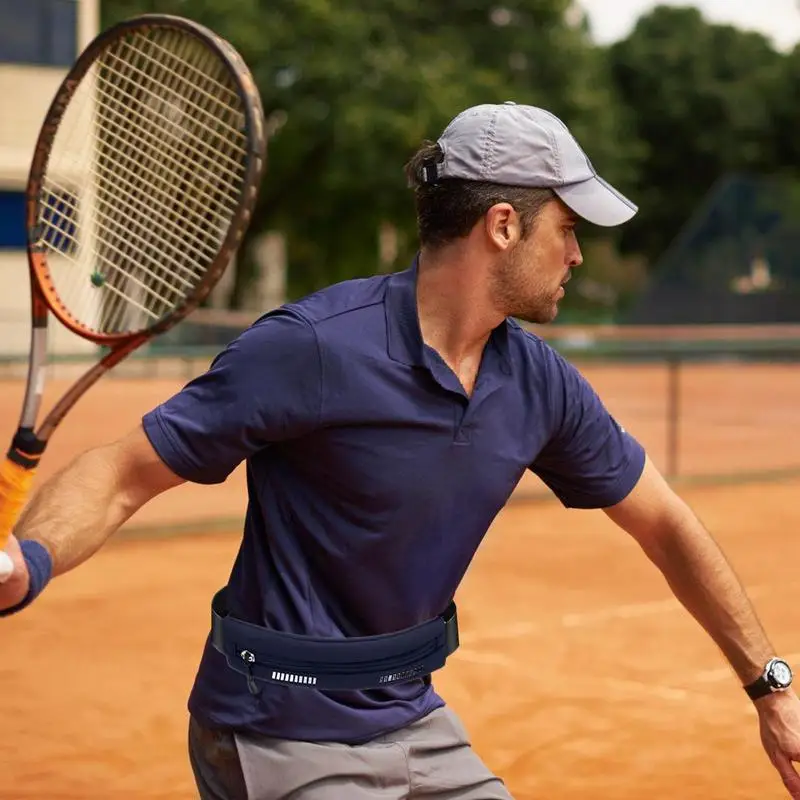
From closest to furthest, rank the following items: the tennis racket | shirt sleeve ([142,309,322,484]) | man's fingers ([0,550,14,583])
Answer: man's fingers ([0,550,14,583]) → shirt sleeve ([142,309,322,484]) → the tennis racket

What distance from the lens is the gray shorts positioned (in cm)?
278

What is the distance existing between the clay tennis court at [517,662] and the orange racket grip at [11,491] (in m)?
2.53

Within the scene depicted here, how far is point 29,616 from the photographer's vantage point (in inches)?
302

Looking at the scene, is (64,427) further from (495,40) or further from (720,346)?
(495,40)

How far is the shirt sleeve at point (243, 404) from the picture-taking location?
2709 millimetres

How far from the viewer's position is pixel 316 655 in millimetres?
2773

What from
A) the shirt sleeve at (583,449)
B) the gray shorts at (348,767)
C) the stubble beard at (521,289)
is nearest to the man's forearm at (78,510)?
the gray shorts at (348,767)

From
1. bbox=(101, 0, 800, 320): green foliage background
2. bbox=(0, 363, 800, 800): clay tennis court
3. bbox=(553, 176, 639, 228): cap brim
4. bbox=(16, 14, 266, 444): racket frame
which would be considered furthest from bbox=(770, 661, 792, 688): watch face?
bbox=(101, 0, 800, 320): green foliage background

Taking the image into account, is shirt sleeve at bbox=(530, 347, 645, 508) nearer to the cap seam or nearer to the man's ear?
the man's ear

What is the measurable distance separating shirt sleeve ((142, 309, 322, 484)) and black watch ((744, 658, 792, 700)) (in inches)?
45.8

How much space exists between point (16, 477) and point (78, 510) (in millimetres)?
297

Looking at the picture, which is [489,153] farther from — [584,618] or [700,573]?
[584,618]

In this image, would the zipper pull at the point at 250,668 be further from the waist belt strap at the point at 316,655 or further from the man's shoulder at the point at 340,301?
the man's shoulder at the point at 340,301

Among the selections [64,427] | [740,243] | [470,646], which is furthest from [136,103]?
[740,243]
